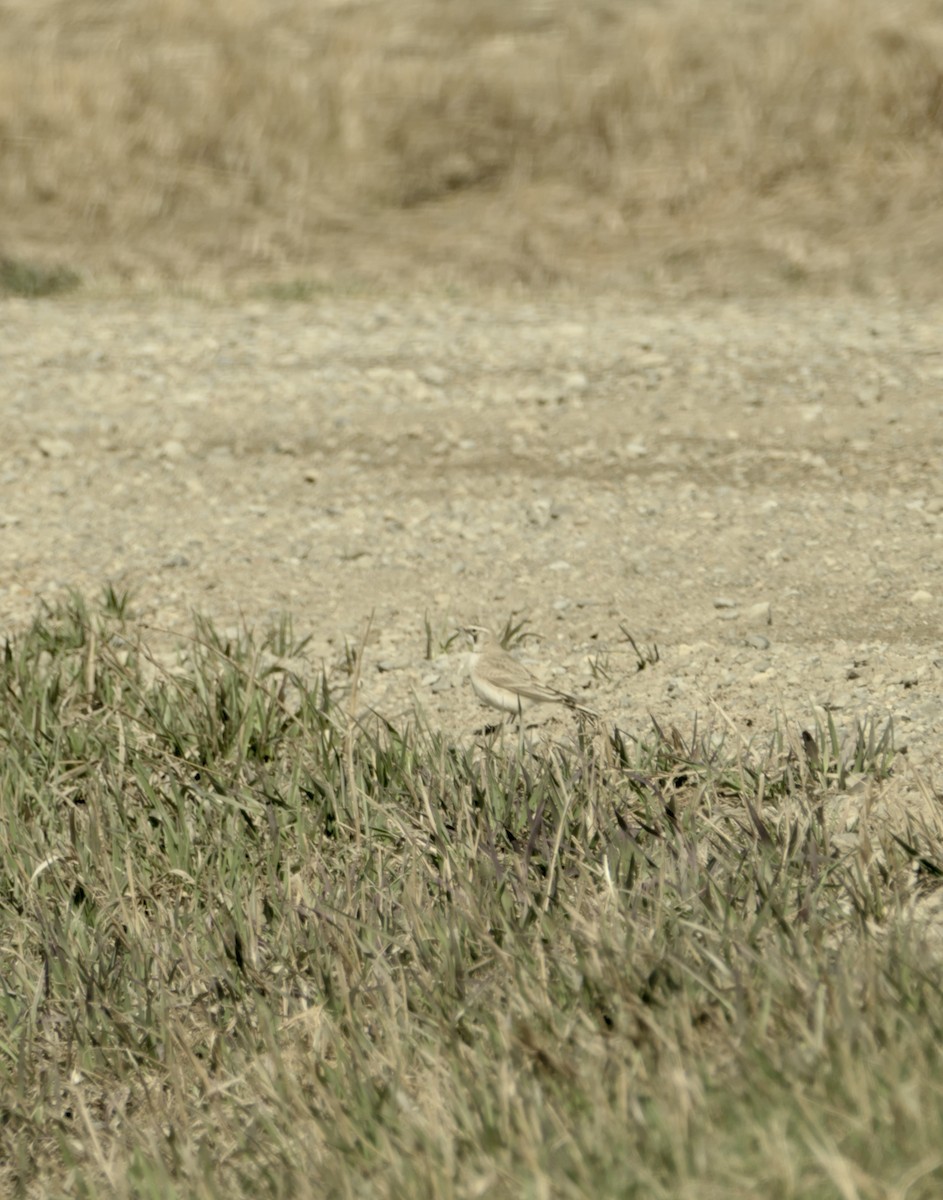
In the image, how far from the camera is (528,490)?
228 inches

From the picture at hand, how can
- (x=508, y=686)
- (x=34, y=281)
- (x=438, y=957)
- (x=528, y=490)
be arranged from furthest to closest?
(x=34, y=281), (x=528, y=490), (x=508, y=686), (x=438, y=957)

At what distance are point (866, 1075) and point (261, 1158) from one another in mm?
989

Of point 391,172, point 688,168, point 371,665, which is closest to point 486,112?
point 391,172

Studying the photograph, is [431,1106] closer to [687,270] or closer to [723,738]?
[723,738]

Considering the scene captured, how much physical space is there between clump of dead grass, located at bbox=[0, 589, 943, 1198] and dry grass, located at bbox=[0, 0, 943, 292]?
557 centimetres

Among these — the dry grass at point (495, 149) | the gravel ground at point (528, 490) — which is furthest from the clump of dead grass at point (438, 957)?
the dry grass at point (495, 149)

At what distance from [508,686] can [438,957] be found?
1236 mm

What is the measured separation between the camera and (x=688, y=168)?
10.2 meters

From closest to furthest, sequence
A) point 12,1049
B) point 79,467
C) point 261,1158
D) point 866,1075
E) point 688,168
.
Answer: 1. point 866,1075
2. point 261,1158
3. point 12,1049
4. point 79,467
5. point 688,168

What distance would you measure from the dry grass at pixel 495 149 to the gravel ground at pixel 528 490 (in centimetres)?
156

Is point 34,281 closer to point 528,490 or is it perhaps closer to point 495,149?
point 495,149

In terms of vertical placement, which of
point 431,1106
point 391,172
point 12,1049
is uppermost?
point 391,172

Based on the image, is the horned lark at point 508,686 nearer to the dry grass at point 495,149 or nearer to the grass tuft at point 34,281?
the dry grass at point 495,149

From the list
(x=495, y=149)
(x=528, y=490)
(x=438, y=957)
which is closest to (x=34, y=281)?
(x=495, y=149)
